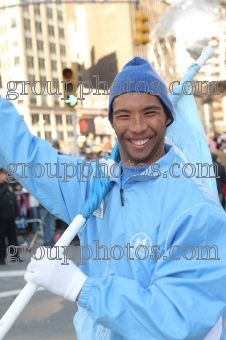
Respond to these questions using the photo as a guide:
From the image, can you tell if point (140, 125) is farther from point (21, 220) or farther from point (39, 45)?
point (39, 45)

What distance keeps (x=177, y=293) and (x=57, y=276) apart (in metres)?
0.41

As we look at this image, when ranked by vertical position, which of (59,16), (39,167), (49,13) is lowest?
(39,167)

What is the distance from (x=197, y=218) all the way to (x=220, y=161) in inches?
319

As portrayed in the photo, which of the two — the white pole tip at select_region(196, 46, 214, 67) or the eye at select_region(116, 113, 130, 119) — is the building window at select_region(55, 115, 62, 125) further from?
the eye at select_region(116, 113, 130, 119)

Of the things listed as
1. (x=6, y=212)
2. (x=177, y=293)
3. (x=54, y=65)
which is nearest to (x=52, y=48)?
(x=54, y=65)

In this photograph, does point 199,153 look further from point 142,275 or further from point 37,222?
point 37,222

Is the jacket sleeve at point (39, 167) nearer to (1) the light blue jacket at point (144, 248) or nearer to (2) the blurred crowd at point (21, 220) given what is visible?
(1) the light blue jacket at point (144, 248)

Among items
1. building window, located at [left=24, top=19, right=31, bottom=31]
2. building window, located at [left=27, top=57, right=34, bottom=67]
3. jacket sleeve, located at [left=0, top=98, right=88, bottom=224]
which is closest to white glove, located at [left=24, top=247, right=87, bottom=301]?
jacket sleeve, located at [left=0, top=98, right=88, bottom=224]

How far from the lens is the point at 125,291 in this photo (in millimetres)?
1517

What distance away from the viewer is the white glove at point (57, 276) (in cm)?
161

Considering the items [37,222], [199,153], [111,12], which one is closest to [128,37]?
[111,12]

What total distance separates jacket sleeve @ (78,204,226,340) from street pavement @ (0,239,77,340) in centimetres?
305

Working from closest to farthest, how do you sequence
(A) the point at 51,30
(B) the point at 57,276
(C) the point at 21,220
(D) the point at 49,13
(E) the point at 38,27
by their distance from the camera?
(B) the point at 57,276
(C) the point at 21,220
(E) the point at 38,27
(D) the point at 49,13
(A) the point at 51,30

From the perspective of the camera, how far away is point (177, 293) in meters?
1.49
